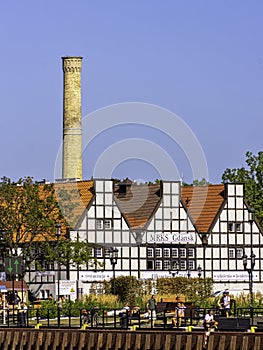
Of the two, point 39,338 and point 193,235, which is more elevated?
point 193,235

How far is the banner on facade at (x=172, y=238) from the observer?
111 metres

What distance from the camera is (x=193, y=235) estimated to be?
112 meters

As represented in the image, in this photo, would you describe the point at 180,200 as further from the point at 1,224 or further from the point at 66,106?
the point at 66,106

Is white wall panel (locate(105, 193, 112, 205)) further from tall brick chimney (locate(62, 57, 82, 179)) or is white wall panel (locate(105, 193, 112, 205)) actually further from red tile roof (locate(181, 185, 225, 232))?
tall brick chimney (locate(62, 57, 82, 179))

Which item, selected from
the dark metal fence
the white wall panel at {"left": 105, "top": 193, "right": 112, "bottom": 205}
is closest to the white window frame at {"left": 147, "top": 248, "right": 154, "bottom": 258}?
the white wall panel at {"left": 105, "top": 193, "right": 112, "bottom": 205}

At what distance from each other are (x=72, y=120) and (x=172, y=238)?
98.4ft

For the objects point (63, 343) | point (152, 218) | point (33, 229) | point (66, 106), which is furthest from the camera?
point (66, 106)

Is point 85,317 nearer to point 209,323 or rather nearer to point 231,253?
point 209,323

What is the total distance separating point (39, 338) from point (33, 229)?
42814 mm

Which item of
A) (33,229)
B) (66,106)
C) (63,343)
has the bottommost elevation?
→ (63,343)

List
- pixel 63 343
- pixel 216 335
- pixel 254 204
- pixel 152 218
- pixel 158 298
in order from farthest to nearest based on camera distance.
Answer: pixel 254 204, pixel 152 218, pixel 158 298, pixel 63 343, pixel 216 335

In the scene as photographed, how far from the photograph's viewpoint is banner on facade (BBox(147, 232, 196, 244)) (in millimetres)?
110688

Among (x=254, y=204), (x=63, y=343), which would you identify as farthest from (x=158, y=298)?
(x=254, y=204)

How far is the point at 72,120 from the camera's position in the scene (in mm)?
138000
